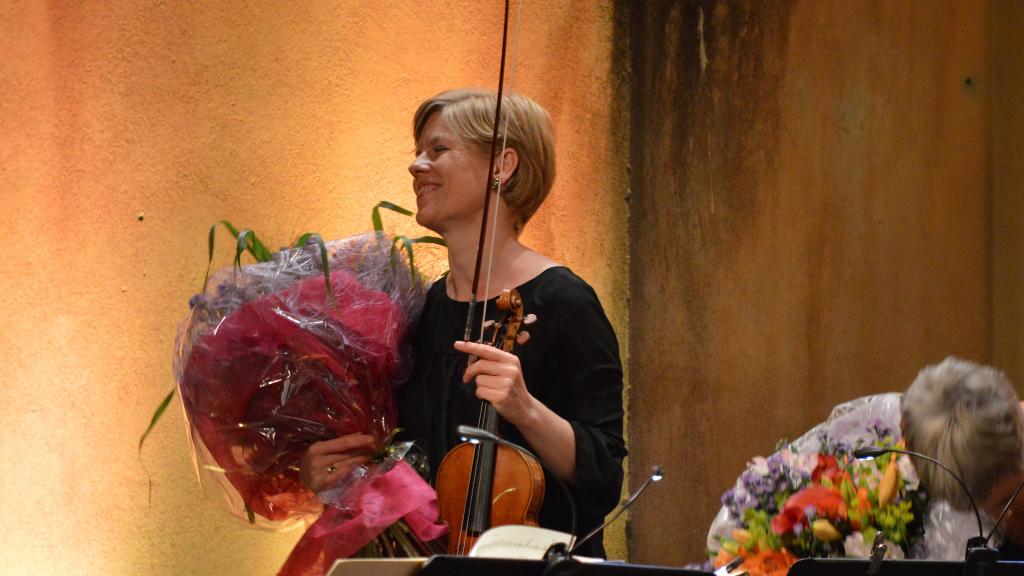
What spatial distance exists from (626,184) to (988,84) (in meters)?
1.18

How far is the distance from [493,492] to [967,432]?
86 centimetres

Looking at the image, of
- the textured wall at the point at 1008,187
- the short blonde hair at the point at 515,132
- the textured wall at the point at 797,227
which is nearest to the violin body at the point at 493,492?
the short blonde hair at the point at 515,132

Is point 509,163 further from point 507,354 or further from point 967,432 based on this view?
point 967,432

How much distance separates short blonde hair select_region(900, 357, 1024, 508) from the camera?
2.22m

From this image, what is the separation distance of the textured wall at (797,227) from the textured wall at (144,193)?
961 mm

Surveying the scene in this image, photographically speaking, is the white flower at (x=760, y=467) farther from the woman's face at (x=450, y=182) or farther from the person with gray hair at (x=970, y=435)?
the woman's face at (x=450, y=182)

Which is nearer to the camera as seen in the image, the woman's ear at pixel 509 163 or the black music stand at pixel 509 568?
the black music stand at pixel 509 568

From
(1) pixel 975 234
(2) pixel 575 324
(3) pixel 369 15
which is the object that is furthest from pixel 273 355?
(1) pixel 975 234

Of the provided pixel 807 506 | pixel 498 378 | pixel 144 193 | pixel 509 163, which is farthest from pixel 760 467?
pixel 144 193

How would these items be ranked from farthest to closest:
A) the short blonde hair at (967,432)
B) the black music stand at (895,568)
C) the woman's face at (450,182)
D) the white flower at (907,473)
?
the woman's face at (450,182) < the white flower at (907,473) < the short blonde hair at (967,432) < the black music stand at (895,568)

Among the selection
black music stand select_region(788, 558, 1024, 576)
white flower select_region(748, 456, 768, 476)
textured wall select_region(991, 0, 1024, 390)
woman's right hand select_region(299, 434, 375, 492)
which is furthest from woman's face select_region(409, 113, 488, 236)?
textured wall select_region(991, 0, 1024, 390)

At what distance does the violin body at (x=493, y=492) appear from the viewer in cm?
208

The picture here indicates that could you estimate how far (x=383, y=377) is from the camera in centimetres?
237

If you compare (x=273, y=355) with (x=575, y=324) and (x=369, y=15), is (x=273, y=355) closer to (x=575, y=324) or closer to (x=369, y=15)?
(x=575, y=324)
